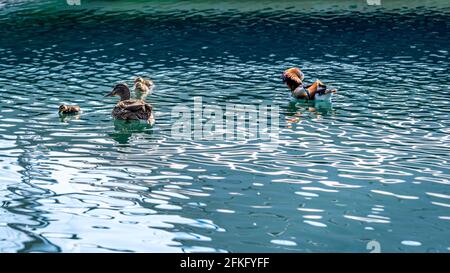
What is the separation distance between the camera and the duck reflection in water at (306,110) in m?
30.1

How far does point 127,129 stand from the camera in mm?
28516

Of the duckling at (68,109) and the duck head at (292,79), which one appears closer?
the duckling at (68,109)

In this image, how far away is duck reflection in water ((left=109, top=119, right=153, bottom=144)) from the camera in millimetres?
27233

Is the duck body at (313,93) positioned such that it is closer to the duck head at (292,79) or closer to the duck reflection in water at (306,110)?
the duck reflection in water at (306,110)

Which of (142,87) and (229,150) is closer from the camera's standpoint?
(229,150)

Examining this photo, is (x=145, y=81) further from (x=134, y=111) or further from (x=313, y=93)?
(x=313, y=93)

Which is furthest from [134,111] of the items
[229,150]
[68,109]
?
[229,150]

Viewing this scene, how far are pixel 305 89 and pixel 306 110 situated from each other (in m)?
1.85

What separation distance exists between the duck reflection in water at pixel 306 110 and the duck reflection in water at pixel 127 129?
4885 millimetres

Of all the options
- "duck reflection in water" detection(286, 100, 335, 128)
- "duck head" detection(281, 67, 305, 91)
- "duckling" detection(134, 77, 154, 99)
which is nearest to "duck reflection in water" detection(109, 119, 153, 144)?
"duckling" detection(134, 77, 154, 99)

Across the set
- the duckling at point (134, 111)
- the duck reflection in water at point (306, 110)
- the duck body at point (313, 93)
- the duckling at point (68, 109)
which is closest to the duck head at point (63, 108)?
the duckling at point (68, 109)

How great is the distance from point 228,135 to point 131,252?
422 inches

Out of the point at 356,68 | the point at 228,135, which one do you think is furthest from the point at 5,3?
the point at 228,135

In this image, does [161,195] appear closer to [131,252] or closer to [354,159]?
[131,252]
